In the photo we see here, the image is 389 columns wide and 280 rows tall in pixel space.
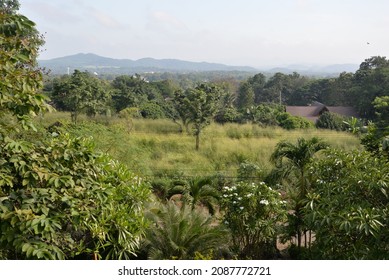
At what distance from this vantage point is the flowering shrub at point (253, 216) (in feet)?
A: 20.7

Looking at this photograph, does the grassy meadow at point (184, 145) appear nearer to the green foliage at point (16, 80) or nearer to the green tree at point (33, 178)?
the green tree at point (33, 178)

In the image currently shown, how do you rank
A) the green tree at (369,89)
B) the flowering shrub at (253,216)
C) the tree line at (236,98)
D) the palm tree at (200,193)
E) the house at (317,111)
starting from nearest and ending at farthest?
the flowering shrub at (253,216)
the palm tree at (200,193)
the tree line at (236,98)
the green tree at (369,89)
the house at (317,111)

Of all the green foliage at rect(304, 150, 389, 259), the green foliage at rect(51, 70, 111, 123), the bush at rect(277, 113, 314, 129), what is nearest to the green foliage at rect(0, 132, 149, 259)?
the green foliage at rect(304, 150, 389, 259)

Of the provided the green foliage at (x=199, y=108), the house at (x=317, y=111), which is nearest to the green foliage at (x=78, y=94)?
the green foliage at (x=199, y=108)

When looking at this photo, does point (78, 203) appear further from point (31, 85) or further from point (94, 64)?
point (94, 64)

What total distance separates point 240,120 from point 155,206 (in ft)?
53.7

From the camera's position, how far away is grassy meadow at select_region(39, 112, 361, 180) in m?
9.76

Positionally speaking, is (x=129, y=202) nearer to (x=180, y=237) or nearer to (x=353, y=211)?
(x=180, y=237)

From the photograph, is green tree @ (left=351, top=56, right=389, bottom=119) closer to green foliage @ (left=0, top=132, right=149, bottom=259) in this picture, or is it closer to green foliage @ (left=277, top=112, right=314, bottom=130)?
green foliage @ (left=277, top=112, right=314, bottom=130)

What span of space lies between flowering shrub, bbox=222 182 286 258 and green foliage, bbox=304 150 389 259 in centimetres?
166

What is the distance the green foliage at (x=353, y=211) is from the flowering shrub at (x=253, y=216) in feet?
5.45

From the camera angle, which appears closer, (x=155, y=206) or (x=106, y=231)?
(x=106, y=231)

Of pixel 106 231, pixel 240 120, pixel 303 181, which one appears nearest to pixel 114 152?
pixel 303 181
